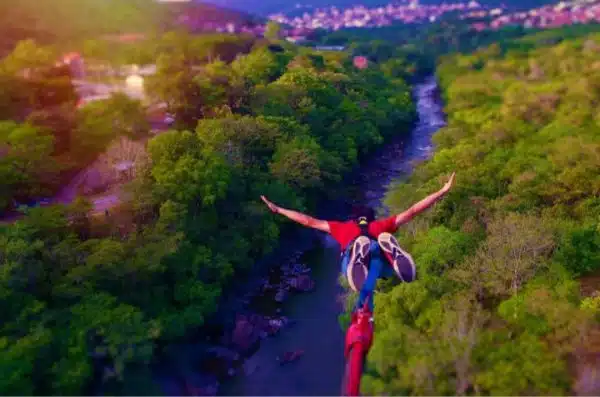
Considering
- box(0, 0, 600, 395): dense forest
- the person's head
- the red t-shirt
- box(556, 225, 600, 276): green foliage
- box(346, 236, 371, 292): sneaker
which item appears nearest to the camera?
box(346, 236, 371, 292): sneaker

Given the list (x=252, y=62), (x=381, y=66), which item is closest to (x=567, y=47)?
(x=381, y=66)

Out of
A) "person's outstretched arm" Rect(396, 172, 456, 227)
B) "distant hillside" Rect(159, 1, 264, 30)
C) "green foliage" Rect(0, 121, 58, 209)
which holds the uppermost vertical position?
"person's outstretched arm" Rect(396, 172, 456, 227)

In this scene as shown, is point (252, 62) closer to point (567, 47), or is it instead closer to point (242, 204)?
point (242, 204)

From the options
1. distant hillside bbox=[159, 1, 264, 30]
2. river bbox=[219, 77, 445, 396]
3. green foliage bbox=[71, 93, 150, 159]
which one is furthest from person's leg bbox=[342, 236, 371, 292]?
distant hillside bbox=[159, 1, 264, 30]

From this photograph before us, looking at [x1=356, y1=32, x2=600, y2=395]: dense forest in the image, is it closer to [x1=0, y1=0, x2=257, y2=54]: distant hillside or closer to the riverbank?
the riverbank

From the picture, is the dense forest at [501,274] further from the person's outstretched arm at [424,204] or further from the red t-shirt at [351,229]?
the person's outstretched arm at [424,204]

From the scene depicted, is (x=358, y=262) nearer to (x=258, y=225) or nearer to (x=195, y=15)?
(x=258, y=225)

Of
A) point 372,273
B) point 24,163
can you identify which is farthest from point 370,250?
point 24,163

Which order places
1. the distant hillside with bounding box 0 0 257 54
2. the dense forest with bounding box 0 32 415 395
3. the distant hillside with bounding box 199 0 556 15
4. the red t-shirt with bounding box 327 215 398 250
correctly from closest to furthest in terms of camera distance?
the red t-shirt with bounding box 327 215 398 250, the dense forest with bounding box 0 32 415 395, the distant hillside with bounding box 0 0 257 54, the distant hillside with bounding box 199 0 556 15
